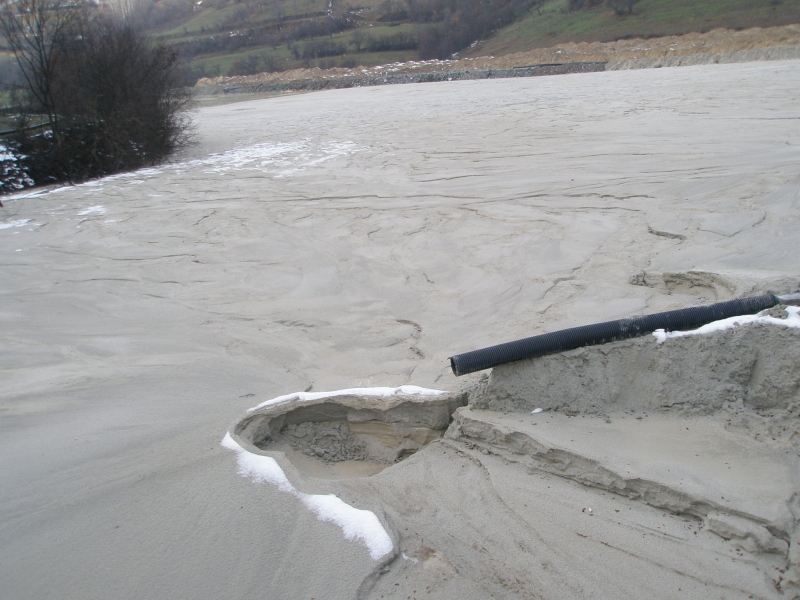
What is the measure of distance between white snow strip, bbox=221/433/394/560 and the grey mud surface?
0.14ft

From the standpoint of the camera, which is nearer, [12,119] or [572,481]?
[572,481]

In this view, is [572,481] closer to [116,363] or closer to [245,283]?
[116,363]

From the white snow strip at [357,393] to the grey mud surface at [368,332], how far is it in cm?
16

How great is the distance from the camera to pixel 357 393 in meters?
3.04

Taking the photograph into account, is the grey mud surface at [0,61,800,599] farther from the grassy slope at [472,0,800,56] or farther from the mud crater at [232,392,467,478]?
the grassy slope at [472,0,800,56]

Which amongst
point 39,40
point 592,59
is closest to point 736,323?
point 39,40

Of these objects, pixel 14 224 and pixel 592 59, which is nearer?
pixel 14 224

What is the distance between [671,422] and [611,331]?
0.43 m

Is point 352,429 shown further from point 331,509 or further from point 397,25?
point 397,25

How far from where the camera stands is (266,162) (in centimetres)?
992

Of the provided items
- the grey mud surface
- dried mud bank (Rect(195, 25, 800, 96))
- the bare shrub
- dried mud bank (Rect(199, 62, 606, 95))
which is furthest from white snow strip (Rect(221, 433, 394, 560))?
dried mud bank (Rect(199, 62, 606, 95))

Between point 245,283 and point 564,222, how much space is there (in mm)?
2822

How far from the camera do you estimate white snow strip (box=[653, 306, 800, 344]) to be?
2.46 meters

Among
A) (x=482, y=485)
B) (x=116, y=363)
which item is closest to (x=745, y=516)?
(x=482, y=485)
